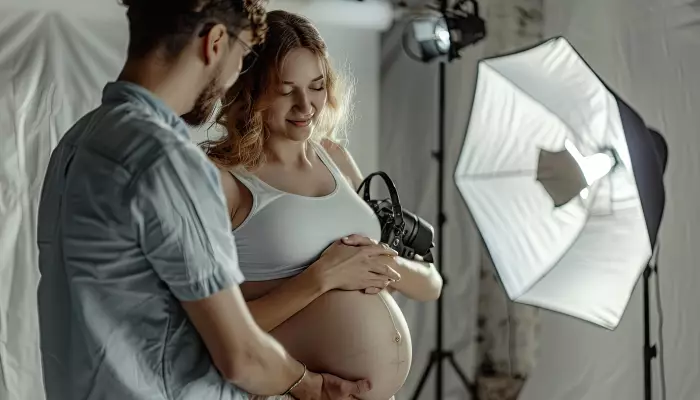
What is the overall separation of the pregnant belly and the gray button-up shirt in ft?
1.19

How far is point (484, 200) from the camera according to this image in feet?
6.05

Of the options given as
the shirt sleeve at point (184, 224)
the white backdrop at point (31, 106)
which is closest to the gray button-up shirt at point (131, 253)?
the shirt sleeve at point (184, 224)

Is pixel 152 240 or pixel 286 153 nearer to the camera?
pixel 152 240

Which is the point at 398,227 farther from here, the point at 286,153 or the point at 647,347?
the point at 647,347

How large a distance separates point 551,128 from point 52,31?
1.15m

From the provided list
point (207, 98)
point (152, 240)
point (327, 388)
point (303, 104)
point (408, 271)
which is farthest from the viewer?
point (408, 271)

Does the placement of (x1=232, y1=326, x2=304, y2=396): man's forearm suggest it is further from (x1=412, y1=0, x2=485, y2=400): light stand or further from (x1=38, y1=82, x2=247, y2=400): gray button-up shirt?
(x1=412, y1=0, x2=485, y2=400): light stand

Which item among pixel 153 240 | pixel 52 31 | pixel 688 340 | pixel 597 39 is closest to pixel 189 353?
pixel 153 240

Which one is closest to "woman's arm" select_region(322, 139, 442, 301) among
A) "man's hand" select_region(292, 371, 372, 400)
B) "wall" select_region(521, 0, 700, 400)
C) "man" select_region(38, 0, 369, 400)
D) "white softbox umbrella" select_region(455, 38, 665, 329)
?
"man's hand" select_region(292, 371, 372, 400)

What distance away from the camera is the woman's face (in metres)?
1.20

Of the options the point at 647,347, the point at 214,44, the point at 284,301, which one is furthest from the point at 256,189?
the point at 647,347

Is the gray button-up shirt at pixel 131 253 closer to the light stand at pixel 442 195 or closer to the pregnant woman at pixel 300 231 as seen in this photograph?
the pregnant woman at pixel 300 231

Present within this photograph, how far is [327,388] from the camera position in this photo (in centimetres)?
110

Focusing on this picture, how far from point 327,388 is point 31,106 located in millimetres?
1052
